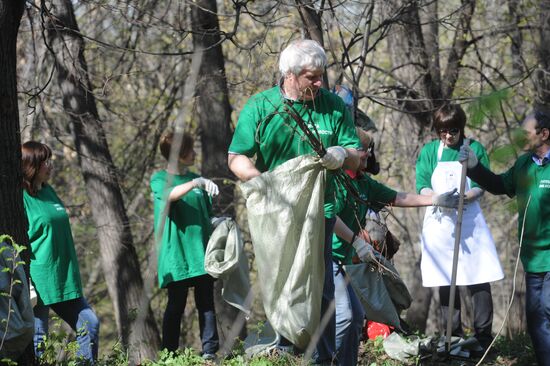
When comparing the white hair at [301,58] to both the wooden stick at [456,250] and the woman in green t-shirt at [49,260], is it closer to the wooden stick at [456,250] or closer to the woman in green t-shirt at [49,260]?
the wooden stick at [456,250]

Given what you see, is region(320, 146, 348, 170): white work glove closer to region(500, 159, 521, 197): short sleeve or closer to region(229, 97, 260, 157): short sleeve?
region(229, 97, 260, 157): short sleeve

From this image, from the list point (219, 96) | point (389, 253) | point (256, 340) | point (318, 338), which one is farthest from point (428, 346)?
point (219, 96)

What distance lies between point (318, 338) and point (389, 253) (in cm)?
220

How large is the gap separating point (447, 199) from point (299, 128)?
1.99 meters

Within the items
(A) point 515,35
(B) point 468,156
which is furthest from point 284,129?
(A) point 515,35

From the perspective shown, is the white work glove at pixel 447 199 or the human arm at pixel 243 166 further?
the white work glove at pixel 447 199

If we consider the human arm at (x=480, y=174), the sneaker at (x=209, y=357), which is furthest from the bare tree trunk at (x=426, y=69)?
the sneaker at (x=209, y=357)

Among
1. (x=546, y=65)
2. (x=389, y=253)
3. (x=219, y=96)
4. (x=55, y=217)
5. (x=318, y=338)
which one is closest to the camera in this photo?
(x=318, y=338)

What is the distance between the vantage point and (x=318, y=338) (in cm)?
428

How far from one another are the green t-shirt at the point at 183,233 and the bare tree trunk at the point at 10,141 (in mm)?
1605

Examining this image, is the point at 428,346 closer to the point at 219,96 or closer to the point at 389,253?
the point at 389,253

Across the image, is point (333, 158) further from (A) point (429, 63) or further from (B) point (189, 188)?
(A) point (429, 63)

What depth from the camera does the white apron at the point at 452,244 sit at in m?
6.56

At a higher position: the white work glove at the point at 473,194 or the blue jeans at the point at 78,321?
the white work glove at the point at 473,194
